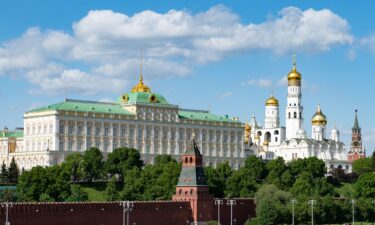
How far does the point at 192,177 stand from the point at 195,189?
59.5 inches

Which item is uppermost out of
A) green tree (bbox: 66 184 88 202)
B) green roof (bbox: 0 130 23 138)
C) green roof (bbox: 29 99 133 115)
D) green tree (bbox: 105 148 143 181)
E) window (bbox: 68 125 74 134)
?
green roof (bbox: 29 99 133 115)

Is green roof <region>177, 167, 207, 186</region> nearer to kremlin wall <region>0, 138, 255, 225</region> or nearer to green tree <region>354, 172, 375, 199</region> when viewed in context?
kremlin wall <region>0, 138, 255, 225</region>

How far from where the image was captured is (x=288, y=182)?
135 metres

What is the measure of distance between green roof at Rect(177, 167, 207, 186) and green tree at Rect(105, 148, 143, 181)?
89.8ft

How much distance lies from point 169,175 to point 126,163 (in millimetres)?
17117

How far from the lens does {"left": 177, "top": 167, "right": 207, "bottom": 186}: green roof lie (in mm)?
105562

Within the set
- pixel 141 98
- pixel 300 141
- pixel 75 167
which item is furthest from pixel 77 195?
pixel 300 141

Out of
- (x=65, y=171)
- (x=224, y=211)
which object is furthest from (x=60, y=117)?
(x=224, y=211)

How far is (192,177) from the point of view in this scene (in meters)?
106

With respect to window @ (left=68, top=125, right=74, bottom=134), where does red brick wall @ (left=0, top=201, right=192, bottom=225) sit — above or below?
below

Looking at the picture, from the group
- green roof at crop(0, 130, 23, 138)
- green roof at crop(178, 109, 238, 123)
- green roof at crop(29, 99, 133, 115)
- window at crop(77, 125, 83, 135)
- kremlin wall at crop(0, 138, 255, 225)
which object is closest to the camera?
kremlin wall at crop(0, 138, 255, 225)

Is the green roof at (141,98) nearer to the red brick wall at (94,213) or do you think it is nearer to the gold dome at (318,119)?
the gold dome at (318,119)

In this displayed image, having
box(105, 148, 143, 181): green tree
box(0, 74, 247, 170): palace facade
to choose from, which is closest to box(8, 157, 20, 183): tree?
box(0, 74, 247, 170): palace facade

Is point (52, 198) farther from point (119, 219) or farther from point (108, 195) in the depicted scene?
point (119, 219)
